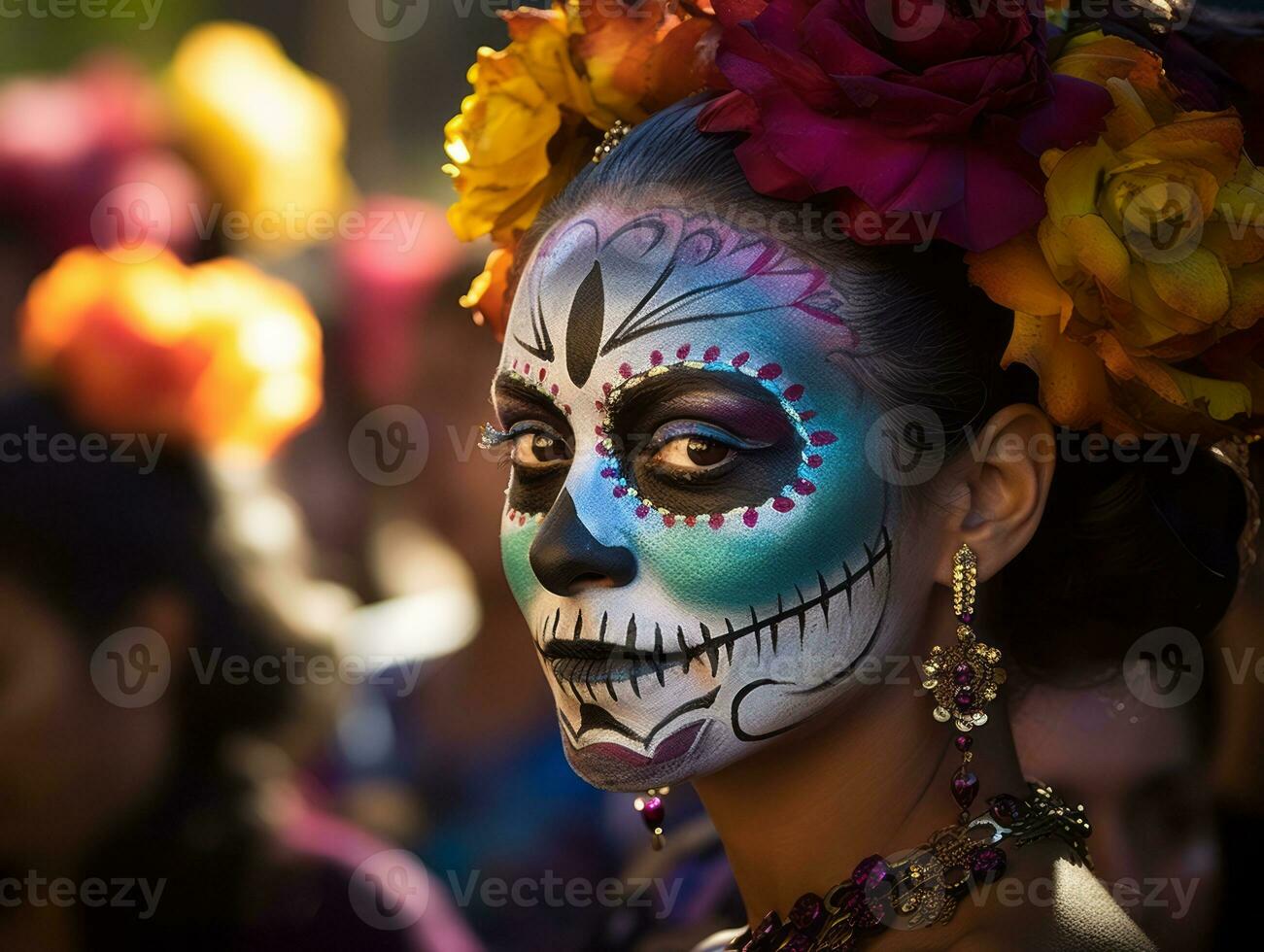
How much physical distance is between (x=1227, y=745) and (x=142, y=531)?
3203mm

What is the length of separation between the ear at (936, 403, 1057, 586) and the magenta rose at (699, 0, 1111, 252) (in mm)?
316

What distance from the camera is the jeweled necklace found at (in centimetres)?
206

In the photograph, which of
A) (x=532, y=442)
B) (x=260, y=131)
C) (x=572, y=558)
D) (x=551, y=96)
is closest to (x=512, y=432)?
(x=532, y=442)

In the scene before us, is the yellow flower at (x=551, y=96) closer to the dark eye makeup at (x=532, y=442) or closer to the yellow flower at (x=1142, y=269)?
the dark eye makeup at (x=532, y=442)

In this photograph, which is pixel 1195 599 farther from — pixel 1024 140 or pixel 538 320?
pixel 538 320

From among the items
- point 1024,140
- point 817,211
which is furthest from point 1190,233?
point 817,211

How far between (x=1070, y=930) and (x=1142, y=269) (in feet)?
2.92

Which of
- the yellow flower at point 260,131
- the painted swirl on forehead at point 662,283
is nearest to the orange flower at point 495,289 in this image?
the painted swirl on forehead at point 662,283

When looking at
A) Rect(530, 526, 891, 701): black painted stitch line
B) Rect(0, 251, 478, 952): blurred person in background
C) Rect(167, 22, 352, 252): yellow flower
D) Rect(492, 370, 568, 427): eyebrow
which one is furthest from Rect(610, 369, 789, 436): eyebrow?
Rect(167, 22, 352, 252): yellow flower

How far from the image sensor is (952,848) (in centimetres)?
209

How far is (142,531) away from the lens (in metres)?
4.54

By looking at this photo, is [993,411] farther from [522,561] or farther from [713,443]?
[522,561]

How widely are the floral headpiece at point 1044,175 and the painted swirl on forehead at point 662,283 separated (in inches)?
3.9

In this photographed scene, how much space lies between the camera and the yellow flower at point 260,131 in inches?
214
